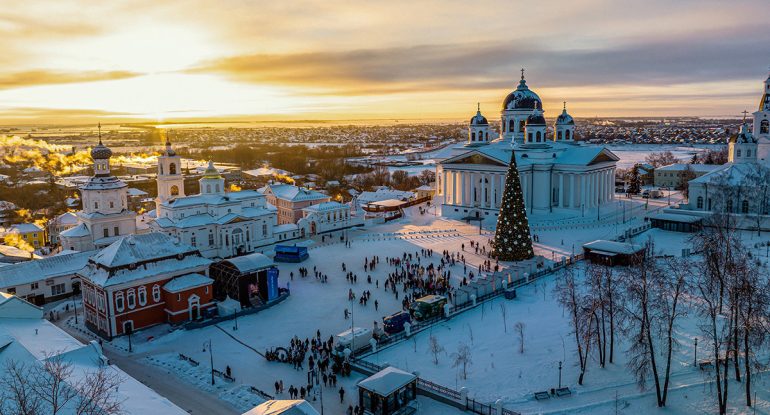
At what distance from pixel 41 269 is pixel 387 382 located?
21696 millimetres

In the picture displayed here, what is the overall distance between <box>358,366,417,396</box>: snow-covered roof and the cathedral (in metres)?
31.7

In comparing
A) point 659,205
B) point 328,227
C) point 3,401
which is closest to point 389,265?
point 328,227

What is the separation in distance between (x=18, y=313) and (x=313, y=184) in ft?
196

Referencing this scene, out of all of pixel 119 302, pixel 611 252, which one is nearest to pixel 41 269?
pixel 119 302

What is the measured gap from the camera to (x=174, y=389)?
19.2m

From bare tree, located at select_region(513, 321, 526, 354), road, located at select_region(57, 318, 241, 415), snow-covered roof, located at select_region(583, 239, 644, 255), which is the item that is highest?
snow-covered roof, located at select_region(583, 239, 644, 255)

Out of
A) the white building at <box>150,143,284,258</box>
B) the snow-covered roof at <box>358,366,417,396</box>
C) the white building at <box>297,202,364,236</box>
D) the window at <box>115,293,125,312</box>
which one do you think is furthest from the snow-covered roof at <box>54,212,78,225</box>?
the snow-covered roof at <box>358,366,417,396</box>

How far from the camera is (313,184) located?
265ft

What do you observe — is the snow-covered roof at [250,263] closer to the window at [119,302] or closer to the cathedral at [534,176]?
the window at [119,302]

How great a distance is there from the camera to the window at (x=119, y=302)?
24.3 m

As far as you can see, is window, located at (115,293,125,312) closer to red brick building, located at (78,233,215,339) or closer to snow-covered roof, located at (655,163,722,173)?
red brick building, located at (78,233,215,339)

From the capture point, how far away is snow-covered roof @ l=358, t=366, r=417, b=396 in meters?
16.5

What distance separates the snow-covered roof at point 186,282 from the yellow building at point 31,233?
26.5 meters

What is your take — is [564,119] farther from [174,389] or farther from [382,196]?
[174,389]
